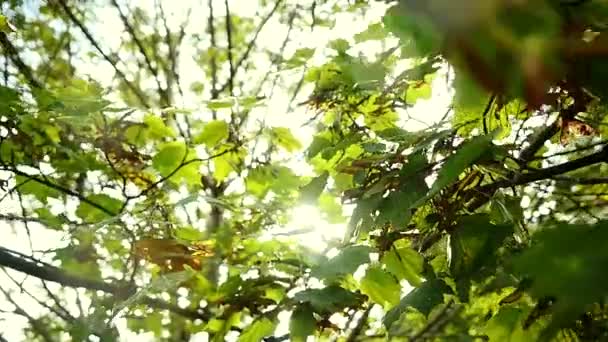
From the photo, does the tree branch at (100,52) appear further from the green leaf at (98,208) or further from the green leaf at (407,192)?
the green leaf at (407,192)

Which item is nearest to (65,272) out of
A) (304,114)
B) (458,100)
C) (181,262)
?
(181,262)

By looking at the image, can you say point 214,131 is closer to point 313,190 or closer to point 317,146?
point 317,146

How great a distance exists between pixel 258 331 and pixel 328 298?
26 centimetres

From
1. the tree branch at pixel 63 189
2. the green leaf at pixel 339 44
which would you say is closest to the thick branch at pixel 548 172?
the green leaf at pixel 339 44

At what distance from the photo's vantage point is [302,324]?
1198mm

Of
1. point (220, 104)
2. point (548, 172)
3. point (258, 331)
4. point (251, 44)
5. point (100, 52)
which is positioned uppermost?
point (251, 44)

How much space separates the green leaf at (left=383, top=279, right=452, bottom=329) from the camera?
103 centimetres

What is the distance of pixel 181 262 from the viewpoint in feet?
5.73

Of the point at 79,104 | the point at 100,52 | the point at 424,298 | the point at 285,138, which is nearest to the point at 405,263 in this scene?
the point at 424,298

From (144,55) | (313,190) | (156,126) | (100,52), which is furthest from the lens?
(144,55)

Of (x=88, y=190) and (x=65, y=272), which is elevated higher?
(x=88, y=190)

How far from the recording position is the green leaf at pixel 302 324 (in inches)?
47.1

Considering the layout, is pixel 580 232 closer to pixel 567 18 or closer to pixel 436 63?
pixel 567 18

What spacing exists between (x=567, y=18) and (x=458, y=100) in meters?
0.11
